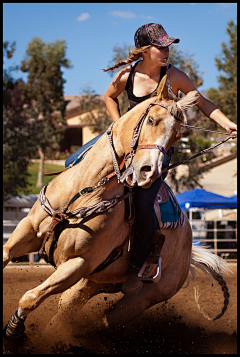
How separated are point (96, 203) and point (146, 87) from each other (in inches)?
50.8

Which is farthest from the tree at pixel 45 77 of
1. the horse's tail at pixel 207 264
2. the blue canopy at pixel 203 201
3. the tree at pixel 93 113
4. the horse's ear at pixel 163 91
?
the horse's ear at pixel 163 91

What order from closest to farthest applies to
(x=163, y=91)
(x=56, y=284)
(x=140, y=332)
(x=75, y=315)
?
(x=163, y=91) < (x=56, y=284) < (x=75, y=315) < (x=140, y=332)

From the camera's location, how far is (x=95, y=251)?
3.89m

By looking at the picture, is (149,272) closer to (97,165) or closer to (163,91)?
(97,165)

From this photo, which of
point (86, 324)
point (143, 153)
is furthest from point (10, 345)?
point (143, 153)

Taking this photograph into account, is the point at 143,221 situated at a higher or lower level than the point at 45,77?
lower

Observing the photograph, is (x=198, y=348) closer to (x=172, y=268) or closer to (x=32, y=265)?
(x=172, y=268)

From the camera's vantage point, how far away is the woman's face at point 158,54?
4113mm

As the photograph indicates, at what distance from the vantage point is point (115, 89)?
14.8ft

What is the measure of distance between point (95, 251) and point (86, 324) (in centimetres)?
163

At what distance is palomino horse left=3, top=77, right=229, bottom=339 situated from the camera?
3404 mm

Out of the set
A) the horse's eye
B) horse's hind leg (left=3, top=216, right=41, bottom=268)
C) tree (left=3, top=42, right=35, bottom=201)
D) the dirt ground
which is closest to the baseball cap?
the horse's eye

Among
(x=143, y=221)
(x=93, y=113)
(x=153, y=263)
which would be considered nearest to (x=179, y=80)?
(x=143, y=221)

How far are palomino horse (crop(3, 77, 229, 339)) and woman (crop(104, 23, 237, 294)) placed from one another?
0.58 ft
